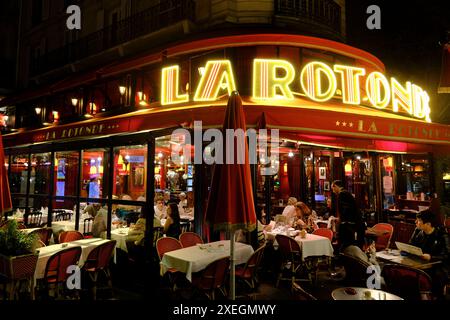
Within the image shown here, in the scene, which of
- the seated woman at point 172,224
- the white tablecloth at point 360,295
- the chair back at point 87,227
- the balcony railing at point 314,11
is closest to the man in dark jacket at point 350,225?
the white tablecloth at point 360,295

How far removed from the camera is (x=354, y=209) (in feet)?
22.9

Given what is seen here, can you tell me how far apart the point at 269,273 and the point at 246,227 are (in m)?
4.50

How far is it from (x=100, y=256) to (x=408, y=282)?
531 centimetres

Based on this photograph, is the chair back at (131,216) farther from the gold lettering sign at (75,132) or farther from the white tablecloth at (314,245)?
the white tablecloth at (314,245)

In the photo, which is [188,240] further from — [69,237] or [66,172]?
[66,172]

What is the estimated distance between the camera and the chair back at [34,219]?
9242 millimetres

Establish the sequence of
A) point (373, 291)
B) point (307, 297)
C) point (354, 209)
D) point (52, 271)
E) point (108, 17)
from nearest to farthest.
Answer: point (307, 297) → point (373, 291) → point (52, 271) → point (354, 209) → point (108, 17)

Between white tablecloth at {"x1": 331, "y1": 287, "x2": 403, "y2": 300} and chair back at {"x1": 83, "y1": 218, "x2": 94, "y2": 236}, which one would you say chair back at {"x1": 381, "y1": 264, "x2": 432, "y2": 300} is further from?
chair back at {"x1": 83, "y1": 218, "x2": 94, "y2": 236}

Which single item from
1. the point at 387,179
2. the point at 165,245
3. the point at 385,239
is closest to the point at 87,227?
the point at 165,245

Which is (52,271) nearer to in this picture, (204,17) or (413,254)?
(413,254)

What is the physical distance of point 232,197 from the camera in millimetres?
3631

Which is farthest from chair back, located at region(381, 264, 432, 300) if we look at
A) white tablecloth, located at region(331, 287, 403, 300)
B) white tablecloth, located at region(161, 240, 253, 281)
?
white tablecloth, located at region(161, 240, 253, 281)

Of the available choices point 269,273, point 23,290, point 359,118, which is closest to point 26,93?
point 23,290

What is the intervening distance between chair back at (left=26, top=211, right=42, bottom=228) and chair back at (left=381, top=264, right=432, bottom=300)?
9607 mm
